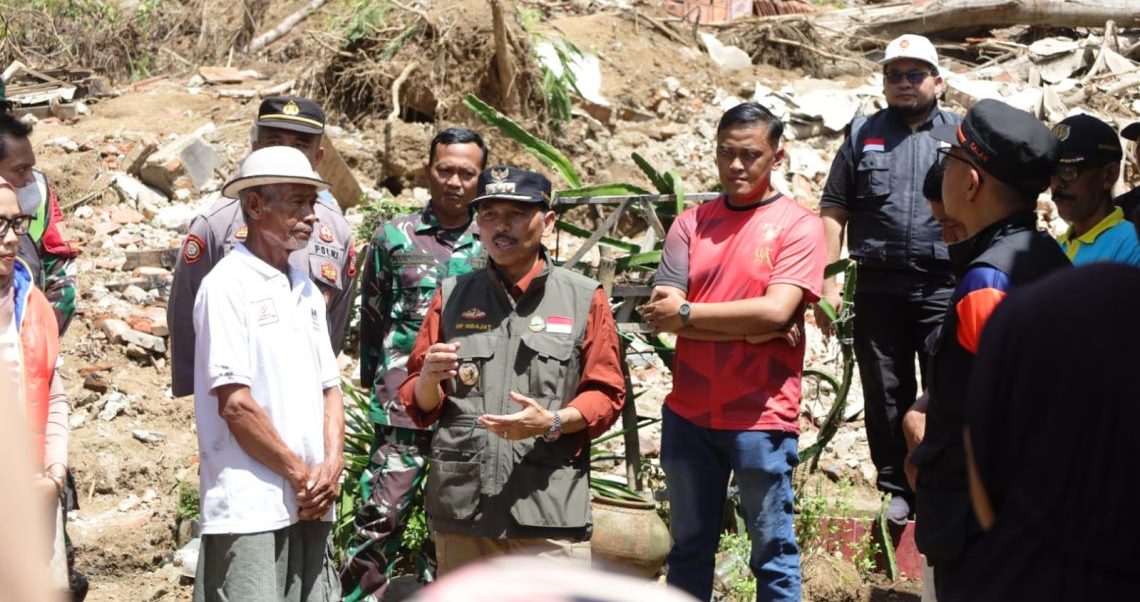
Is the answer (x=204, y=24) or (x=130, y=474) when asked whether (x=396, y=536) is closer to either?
(x=130, y=474)

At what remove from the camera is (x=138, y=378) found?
8.34 m

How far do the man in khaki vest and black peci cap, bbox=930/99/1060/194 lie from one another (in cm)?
161

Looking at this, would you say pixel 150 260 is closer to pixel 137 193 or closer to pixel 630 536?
pixel 137 193

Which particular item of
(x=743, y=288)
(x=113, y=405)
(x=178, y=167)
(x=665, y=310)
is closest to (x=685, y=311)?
(x=665, y=310)

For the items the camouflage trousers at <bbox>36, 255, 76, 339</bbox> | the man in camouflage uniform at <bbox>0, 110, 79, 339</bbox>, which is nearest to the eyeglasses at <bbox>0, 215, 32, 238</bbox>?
the man in camouflage uniform at <bbox>0, 110, 79, 339</bbox>

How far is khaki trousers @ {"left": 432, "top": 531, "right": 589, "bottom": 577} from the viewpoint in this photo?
4582 mm

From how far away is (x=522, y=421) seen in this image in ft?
14.3

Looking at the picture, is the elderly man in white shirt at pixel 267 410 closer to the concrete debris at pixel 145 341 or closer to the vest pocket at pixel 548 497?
the vest pocket at pixel 548 497

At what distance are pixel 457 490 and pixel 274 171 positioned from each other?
51.4 inches

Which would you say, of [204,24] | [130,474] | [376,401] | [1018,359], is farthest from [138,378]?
[204,24]

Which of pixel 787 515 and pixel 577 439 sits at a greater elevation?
pixel 577 439

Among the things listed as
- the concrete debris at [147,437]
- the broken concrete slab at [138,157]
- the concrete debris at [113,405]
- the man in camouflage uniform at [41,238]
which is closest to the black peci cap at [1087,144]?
the man in camouflage uniform at [41,238]

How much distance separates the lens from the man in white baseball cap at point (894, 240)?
5910 millimetres

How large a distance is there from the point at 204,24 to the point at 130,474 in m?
9.51
